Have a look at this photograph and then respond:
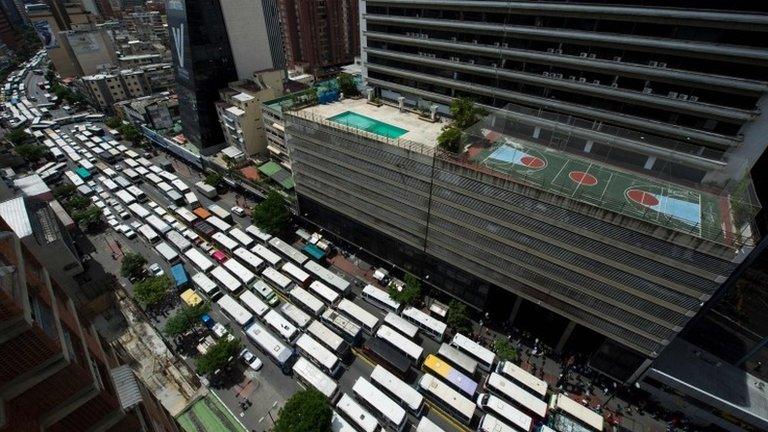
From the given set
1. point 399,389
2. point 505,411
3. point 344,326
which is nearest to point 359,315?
point 344,326

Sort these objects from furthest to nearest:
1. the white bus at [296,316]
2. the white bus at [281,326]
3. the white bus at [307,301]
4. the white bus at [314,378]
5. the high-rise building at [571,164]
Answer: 1. the white bus at [307,301]
2. the white bus at [296,316]
3. the white bus at [281,326]
4. the white bus at [314,378]
5. the high-rise building at [571,164]

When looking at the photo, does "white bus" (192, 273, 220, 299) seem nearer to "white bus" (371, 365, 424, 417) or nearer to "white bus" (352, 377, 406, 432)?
"white bus" (352, 377, 406, 432)

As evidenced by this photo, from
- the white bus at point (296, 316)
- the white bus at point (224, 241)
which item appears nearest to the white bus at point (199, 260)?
the white bus at point (224, 241)

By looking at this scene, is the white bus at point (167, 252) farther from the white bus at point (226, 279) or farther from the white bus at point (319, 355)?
the white bus at point (319, 355)

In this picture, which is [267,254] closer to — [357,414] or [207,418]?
[207,418]

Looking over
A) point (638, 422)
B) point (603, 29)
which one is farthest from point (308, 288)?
point (603, 29)

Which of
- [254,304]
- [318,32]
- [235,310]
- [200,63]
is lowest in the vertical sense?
[235,310]
